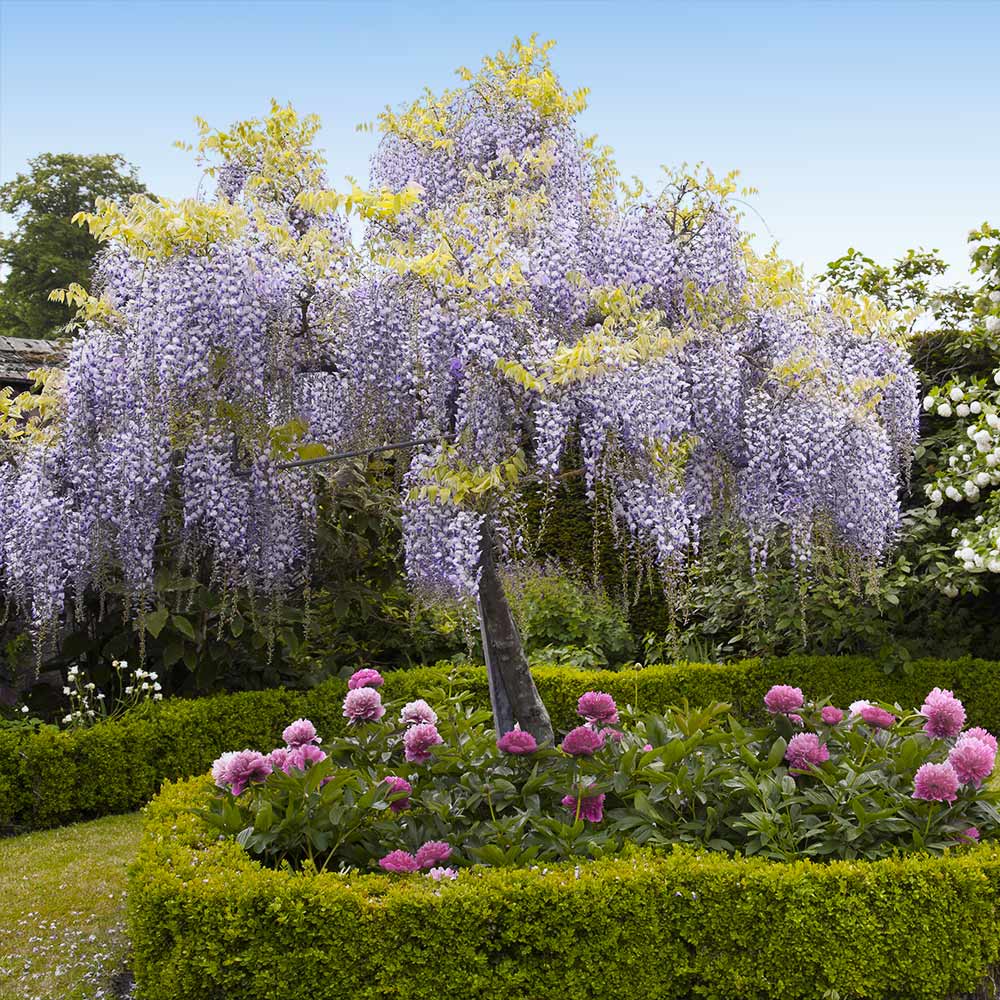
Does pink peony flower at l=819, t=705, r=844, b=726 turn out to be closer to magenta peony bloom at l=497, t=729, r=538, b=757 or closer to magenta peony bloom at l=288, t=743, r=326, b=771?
magenta peony bloom at l=497, t=729, r=538, b=757

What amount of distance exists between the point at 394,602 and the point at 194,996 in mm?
4989

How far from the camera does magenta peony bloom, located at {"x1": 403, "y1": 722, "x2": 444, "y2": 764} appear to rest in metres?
4.32

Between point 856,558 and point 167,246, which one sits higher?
point 167,246

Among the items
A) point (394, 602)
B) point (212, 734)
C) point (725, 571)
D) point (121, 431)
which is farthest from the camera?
point (725, 571)


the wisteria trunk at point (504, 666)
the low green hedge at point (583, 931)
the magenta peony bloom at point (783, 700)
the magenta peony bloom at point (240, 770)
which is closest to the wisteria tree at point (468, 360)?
the wisteria trunk at point (504, 666)

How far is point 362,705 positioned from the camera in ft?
15.4

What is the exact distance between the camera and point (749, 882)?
3.65 meters

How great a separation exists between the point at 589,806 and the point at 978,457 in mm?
4742

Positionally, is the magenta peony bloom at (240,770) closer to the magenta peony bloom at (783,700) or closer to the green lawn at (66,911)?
the green lawn at (66,911)

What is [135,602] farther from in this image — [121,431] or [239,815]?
[239,815]

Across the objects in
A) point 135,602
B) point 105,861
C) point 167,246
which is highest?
point 167,246

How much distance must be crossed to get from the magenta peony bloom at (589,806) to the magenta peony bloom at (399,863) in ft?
2.33

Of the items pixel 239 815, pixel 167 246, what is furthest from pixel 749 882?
pixel 167 246

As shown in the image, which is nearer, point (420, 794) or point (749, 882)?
point (749, 882)
